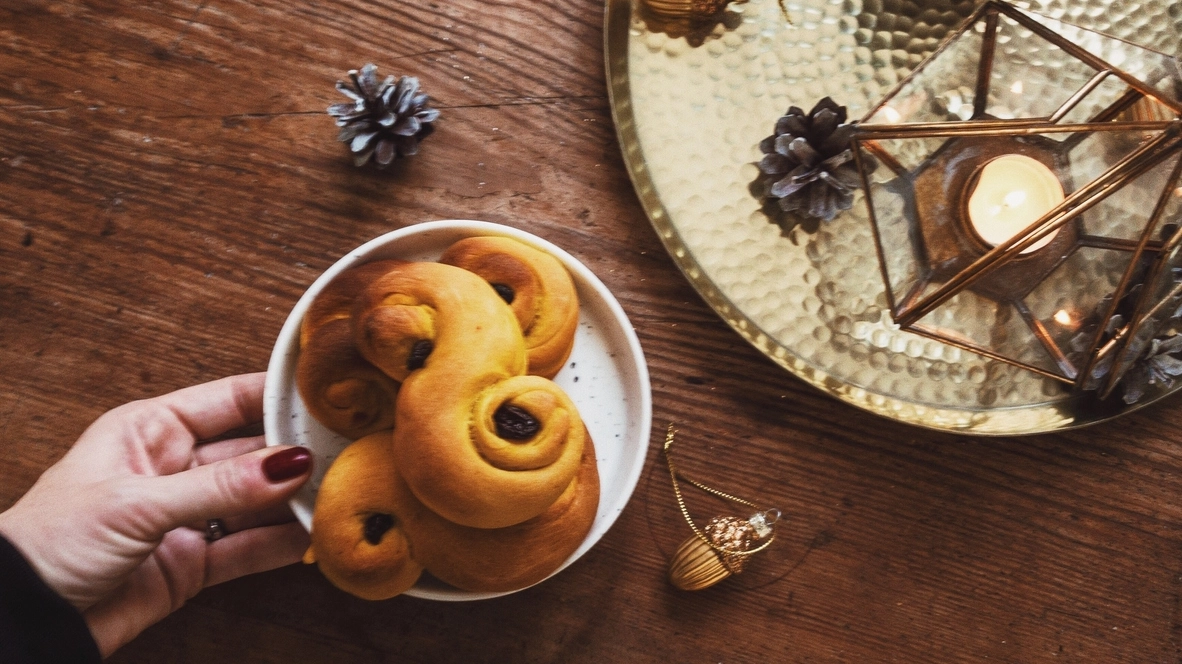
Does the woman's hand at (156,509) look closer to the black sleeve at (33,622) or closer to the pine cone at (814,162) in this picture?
the black sleeve at (33,622)

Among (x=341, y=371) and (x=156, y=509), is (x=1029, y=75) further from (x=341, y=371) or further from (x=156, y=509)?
(x=156, y=509)

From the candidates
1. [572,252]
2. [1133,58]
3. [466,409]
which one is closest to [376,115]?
[572,252]

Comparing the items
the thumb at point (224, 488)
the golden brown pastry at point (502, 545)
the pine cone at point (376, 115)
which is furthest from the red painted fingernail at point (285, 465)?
the pine cone at point (376, 115)

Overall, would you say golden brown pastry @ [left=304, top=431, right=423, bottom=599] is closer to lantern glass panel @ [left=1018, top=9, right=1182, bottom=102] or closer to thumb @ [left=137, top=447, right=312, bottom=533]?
thumb @ [left=137, top=447, right=312, bottom=533]

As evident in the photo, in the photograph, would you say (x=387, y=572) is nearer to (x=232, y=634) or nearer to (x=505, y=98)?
(x=232, y=634)

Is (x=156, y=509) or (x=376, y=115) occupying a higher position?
(x=376, y=115)

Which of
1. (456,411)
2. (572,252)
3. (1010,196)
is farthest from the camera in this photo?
(572,252)

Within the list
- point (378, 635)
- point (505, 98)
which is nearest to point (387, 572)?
point (378, 635)
